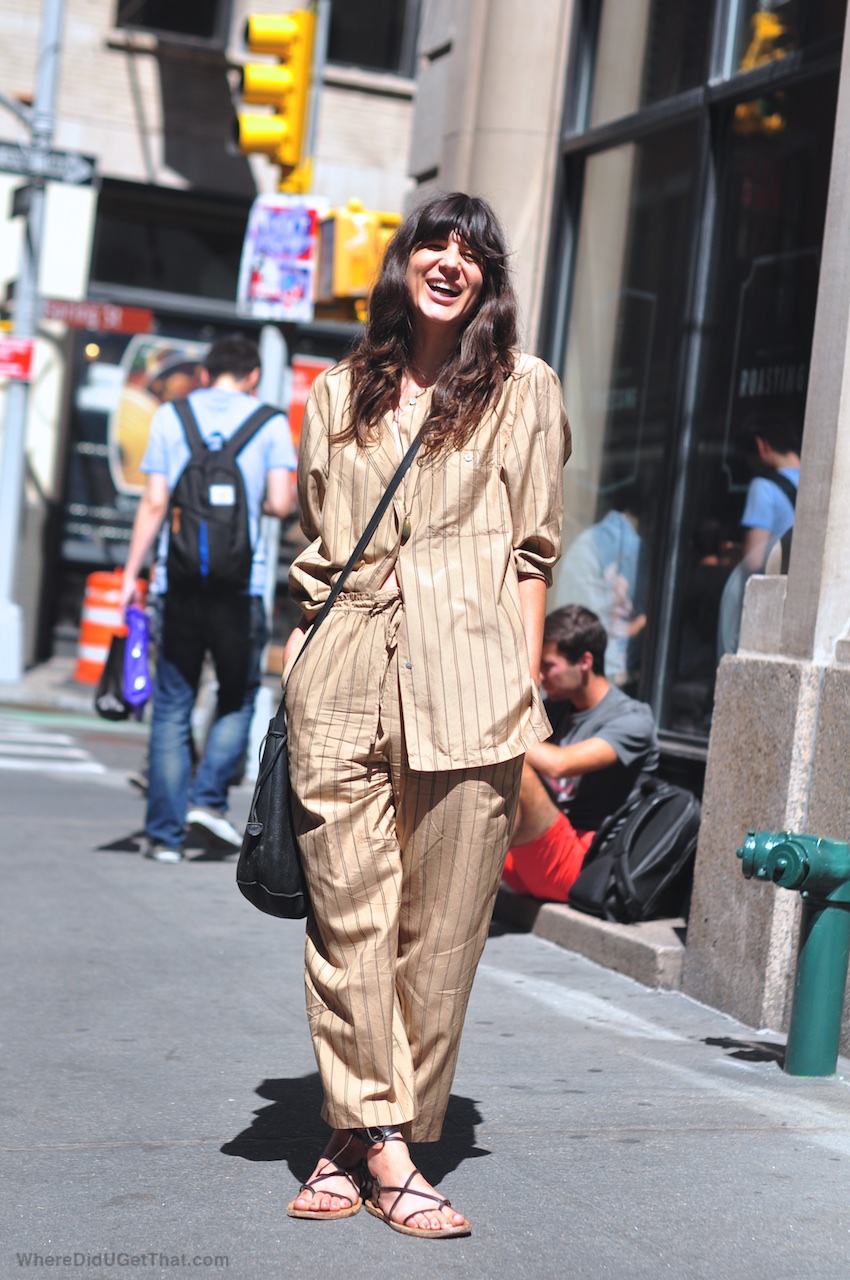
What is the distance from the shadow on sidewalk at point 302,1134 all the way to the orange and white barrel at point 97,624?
11.3 m

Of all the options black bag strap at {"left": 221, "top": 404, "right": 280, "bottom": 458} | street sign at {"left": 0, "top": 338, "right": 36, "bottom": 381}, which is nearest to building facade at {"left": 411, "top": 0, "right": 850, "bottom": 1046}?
black bag strap at {"left": 221, "top": 404, "right": 280, "bottom": 458}

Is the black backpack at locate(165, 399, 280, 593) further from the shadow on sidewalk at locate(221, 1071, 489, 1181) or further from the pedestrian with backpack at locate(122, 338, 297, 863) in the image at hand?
the shadow on sidewalk at locate(221, 1071, 489, 1181)

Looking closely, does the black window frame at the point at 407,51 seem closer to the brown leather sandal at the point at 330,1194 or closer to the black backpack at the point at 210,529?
the black backpack at the point at 210,529

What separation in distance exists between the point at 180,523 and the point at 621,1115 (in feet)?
12.0

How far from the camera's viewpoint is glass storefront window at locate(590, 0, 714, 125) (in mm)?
6828

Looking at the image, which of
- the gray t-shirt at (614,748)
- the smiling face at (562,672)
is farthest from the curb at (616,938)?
the smiling face at (562,672)

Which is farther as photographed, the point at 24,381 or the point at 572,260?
the point at 24,381

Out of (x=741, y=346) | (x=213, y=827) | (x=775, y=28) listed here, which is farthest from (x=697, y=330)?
(x=213, y=827)

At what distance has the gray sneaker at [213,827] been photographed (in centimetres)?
717

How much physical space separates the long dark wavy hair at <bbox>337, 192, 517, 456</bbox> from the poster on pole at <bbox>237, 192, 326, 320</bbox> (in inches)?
274

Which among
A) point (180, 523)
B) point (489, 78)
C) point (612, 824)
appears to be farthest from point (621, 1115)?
point (489, 78)

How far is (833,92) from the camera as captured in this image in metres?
5.81

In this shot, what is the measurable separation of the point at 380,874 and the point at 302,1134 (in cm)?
83

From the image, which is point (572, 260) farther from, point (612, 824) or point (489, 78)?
point (612, 824)
